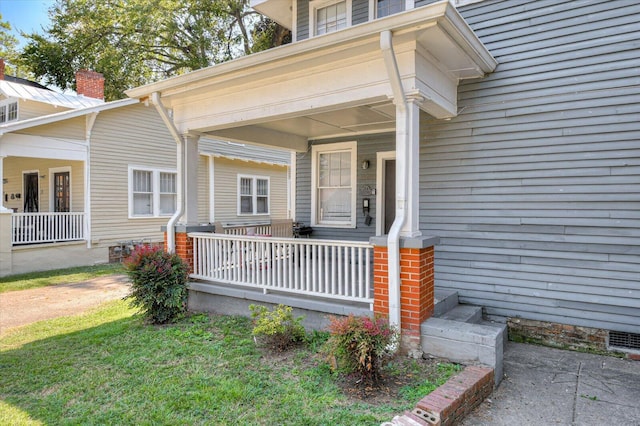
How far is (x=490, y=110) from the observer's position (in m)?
5.23

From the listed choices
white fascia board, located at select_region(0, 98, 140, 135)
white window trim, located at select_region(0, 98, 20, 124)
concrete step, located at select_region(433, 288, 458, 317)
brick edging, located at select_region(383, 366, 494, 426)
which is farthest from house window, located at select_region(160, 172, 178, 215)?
brick edging, located at select_region(383, 366, 494, 426)

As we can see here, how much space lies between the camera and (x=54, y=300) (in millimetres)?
7332

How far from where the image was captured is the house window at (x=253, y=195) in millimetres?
15227

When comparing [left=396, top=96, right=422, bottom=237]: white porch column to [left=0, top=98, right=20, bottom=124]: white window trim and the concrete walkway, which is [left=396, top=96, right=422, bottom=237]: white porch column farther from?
[left=0, top=98, right=20, bottom=124]: white window trim

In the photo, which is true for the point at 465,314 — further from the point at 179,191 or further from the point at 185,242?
the point at 179,191

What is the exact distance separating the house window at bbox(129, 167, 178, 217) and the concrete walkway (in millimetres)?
10483

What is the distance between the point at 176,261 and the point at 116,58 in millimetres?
16757

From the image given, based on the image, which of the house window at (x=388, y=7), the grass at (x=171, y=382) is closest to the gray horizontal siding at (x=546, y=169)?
the house window at (x=388, y=7)

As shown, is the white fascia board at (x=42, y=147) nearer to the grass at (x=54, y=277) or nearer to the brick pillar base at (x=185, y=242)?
the grass at (x=54, y=277)

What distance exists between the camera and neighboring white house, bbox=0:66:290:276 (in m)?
9.95

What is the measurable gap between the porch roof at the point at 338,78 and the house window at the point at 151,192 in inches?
269

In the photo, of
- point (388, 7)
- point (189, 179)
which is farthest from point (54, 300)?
point (388, 7)

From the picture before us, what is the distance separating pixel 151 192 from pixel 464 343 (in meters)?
11.4

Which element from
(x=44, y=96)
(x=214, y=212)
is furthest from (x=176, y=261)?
(x=44, y=96)
